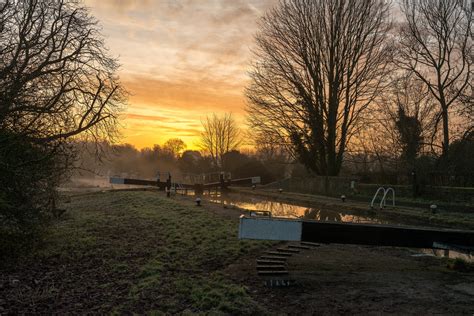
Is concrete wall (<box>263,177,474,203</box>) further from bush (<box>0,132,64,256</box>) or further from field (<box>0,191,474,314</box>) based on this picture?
bush (<box>0,132,64,256</box>)

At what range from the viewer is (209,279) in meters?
6.23

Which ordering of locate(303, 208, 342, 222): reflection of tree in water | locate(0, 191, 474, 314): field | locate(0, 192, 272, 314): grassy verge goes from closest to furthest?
locate(0, 191, 474, 314): field → locate(0, 192, 272, 314): grassy verge → locate(303, 208, 342, 222): reflection of tree in water

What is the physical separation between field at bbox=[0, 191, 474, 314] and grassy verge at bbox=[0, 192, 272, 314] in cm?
2

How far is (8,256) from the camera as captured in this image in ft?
24.8

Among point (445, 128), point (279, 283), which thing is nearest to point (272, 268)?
point (279, 283)

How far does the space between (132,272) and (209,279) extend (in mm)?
1455

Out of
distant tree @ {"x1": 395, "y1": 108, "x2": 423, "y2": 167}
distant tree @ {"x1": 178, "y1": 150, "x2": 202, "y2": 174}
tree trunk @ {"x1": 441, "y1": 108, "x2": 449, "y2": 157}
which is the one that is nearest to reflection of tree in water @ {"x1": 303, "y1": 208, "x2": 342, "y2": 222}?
distant tree @ {"x1": 395, "y1": 108, "x2": 423, "y2": 167}

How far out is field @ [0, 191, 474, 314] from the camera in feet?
16.9

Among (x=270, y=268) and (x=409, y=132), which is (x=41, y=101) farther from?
(x=409, y=132)

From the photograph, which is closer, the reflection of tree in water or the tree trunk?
the reflection of tree in water

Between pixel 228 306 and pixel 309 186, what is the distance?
21730 millimetres

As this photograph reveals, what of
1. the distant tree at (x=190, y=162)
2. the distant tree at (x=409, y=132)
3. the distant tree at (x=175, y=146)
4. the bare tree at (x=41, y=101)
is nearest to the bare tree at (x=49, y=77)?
the bare tree at (x=41, y=101)

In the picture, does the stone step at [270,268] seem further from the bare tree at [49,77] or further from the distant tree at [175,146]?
the distant tree at [175,146]

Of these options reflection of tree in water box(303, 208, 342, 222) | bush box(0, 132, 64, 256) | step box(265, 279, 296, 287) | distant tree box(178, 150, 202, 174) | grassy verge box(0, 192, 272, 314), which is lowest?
grassy verge box(0, 192, 272, 314)
